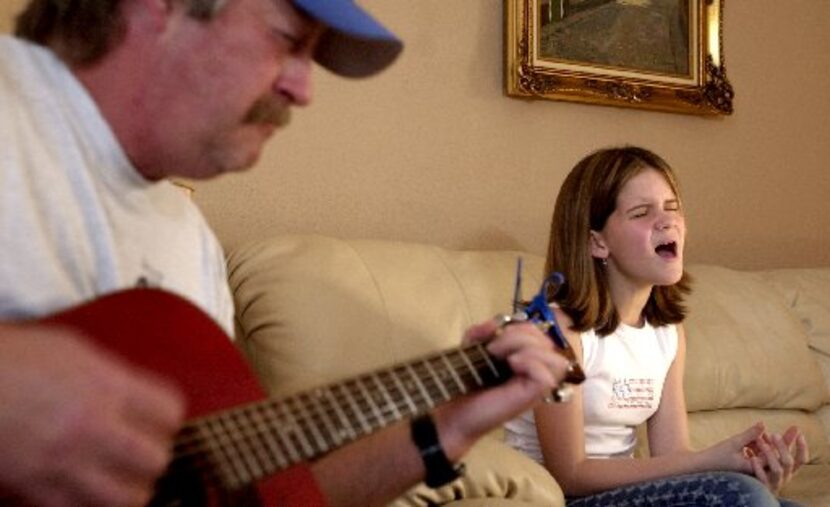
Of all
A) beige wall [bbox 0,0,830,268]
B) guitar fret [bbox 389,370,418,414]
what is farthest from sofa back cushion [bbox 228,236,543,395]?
guitar fret [bbox 389,370,418,414]

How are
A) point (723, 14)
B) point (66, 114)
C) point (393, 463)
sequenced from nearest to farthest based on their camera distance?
point (66, 114), point (393, 463), point (723, 14)

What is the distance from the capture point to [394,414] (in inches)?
36.1

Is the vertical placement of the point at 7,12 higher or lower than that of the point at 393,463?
higher

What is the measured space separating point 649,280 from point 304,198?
0.79 m

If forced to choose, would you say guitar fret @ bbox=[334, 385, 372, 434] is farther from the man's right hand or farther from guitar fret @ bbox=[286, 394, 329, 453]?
the man's right hand

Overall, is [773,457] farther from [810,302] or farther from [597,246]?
[810,302]

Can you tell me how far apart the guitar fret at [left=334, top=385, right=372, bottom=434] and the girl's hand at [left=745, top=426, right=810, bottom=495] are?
3.08ft

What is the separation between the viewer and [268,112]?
0.98m

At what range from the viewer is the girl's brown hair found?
6.08ft

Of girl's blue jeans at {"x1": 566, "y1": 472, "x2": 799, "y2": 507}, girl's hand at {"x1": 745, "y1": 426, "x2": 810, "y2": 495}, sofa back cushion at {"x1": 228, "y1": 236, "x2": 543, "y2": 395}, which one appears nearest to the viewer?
girl's blue jeans at {"x1": 566, "y1": 472, "x2": 799, "y2": 507}

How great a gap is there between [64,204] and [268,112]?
0.77 feet

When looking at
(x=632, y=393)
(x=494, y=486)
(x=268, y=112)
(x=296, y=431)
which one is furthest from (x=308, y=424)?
(x=632, y=393)

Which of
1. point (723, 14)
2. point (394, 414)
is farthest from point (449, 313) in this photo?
point (723, 14)

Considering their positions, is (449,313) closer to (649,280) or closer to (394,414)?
(649,280)
